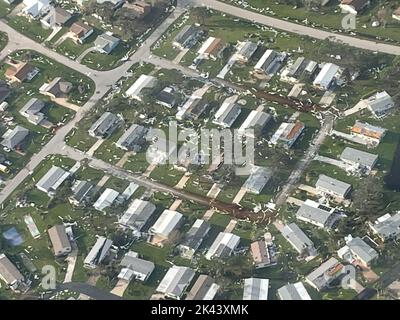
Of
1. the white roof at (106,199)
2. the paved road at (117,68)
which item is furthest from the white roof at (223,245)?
the white roof at (106,199)

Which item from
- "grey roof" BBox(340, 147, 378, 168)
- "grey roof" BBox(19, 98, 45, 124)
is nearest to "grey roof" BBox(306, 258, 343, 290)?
"grey roof" BBox(340, 147, 378, 168)

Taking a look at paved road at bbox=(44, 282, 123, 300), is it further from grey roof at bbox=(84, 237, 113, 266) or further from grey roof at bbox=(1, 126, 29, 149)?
grey roof at bbox=(1, 126, 29, 149)

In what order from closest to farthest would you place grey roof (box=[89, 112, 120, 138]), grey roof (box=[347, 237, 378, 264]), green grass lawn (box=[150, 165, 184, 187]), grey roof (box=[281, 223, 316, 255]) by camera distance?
grey roof (box=[347, 237, 378, 264]), grey roof (box=[281, 223, 316, 255]), green grass lawn (box=[150, 165, 184, 187]), grey roof (box=[89, 112, 120, 138])

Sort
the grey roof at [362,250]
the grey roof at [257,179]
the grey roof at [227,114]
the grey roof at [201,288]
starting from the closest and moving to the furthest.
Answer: the grey roof at [201,288] → the grey roof at [362,250] → the grey roof at [257,179] → the grey roof at [227,114]

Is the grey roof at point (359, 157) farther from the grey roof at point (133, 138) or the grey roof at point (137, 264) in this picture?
the grey roof at point (137, 264)

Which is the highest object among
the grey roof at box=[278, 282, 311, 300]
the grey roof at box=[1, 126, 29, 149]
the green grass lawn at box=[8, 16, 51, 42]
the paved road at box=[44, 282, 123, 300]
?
the green grass lawn at box=[8, 16, 51, 42]
